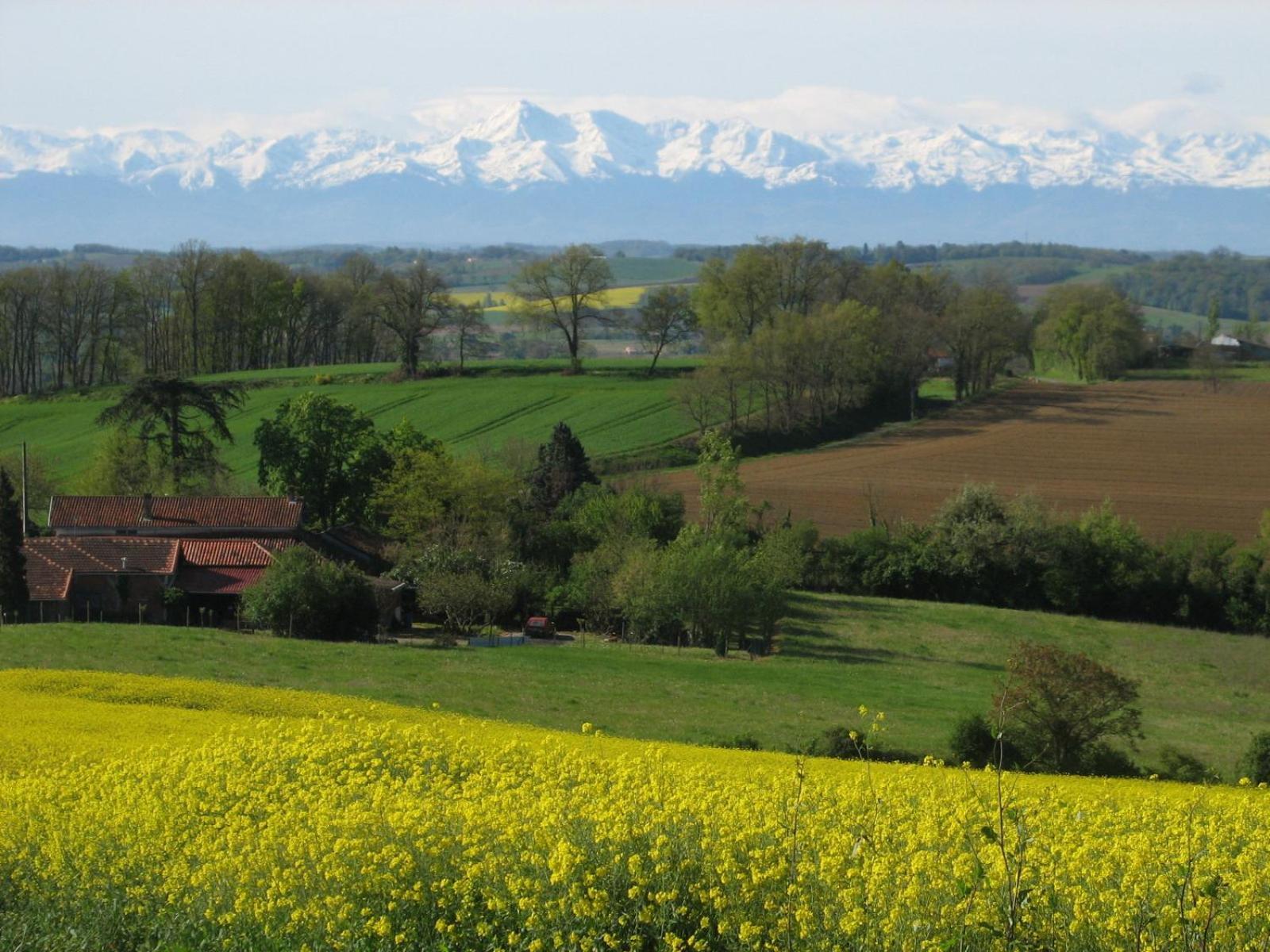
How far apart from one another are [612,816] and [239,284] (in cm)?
11768

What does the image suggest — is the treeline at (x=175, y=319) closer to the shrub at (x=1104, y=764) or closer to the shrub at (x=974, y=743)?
the shrub at (x=974, y=743)

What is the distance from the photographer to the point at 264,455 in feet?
225

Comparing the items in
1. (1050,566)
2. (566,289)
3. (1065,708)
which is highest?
(566,289)

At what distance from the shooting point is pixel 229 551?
55.8 metres

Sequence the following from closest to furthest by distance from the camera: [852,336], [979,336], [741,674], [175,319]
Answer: [741,674]
[852,336]
[979,336]
[175,319]

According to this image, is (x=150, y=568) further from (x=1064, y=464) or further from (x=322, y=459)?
(x=1064, y=464)

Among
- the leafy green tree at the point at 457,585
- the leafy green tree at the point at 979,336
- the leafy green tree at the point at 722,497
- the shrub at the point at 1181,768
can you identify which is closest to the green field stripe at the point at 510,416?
the leafy green tree at the point at 979,336

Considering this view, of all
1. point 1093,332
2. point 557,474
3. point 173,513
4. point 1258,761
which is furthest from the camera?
point 1093,332

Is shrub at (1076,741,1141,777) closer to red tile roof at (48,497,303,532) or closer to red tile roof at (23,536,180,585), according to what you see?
red tile roof at (23,536,180,585)

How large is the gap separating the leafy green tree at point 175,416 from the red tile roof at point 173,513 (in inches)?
285

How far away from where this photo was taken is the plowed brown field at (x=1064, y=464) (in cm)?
7400

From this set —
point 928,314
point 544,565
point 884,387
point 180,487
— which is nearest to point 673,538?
point 544,565

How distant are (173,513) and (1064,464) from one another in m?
51.0

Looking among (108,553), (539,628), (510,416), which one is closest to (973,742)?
(539,628)
